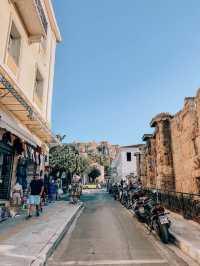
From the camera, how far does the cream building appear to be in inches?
357

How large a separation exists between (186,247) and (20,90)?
7999 millimetres

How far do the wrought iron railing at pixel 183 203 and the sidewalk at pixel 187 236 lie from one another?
30 cm

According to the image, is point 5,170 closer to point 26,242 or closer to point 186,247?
point 26,242

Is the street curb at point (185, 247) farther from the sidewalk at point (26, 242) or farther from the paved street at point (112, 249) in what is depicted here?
the sidewalk at point (26, 242)

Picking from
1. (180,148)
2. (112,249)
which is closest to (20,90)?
(112,249)

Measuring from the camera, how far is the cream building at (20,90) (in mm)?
9072

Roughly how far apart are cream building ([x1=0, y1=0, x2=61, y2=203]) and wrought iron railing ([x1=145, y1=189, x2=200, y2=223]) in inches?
248

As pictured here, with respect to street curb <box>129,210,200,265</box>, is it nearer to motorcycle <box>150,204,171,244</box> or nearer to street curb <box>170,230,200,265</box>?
street curb <box>170,230,200,265</box>

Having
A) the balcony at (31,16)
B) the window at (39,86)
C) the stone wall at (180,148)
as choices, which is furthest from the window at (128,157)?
the balcony at (31,16)

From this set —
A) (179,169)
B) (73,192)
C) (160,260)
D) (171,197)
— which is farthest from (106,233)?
(73,192)

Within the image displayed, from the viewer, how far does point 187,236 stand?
6.54 meters

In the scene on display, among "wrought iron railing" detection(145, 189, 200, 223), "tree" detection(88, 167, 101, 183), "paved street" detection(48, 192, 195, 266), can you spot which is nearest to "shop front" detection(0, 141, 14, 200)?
"paved street" detection(48, 192, 195, 266)

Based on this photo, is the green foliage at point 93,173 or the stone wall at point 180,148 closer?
the stone wall at point 180,148

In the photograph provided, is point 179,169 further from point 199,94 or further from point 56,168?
point 56,168
